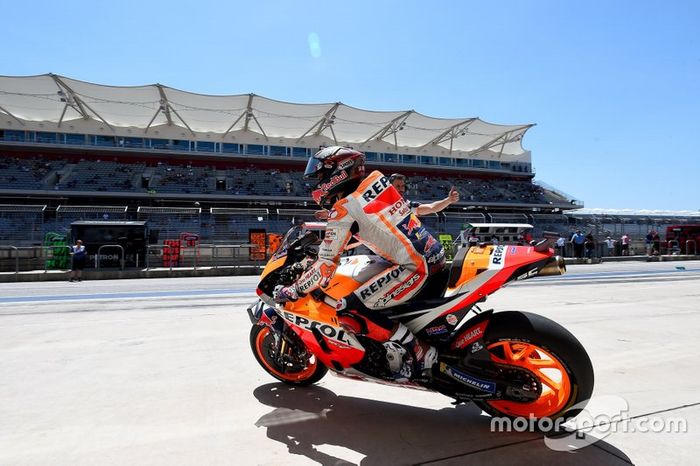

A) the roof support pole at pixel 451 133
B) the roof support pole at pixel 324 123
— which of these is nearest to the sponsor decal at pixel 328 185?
the roof support pole at pixel 324 123

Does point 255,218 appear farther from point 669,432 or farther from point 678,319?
point 669,432

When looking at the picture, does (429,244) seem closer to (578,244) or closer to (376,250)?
(376,250)

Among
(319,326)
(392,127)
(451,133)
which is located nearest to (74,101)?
(392,127)

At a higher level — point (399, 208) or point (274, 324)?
point (399, 208)

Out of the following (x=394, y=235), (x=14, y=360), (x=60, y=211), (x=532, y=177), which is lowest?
(x=14, y=360)

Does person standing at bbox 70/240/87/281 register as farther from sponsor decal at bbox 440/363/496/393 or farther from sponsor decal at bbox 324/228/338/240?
sponsor decal at bbox 440/363/496/393

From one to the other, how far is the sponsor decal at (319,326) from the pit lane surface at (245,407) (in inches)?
22.5

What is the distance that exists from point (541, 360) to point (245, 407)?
203 centimetres

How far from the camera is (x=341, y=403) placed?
312 cm

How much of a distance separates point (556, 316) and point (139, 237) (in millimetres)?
16901

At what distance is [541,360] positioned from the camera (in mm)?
2574

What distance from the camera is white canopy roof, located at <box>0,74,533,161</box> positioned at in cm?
3412

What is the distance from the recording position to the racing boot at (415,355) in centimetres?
254

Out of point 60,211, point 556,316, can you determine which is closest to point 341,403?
point 556,316
